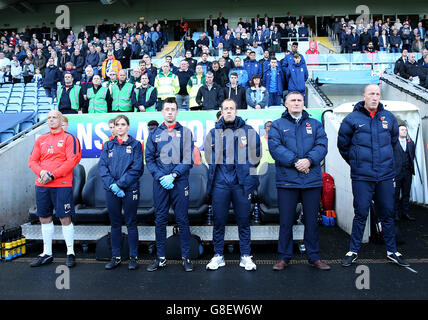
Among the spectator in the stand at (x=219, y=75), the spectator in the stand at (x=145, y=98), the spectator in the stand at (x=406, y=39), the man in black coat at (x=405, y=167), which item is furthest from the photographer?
the spectator in the stand at (x=406, y=39)

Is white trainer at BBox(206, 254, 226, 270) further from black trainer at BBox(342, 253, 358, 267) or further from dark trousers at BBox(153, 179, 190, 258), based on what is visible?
black trainer at BBox(342, 253, 358, 267)

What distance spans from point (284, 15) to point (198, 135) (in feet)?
63.8

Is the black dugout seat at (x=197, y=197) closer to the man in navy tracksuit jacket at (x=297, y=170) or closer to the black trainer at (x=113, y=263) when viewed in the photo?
the black trainer at (x=113, y=263)

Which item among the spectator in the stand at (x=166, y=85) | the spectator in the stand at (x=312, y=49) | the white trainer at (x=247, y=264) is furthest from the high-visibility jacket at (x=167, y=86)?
the spectator in the stand at (x=312, y=49)

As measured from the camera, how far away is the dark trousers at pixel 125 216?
158 inches

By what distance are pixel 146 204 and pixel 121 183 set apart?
137cm

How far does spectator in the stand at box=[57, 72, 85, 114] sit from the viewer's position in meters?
7.31

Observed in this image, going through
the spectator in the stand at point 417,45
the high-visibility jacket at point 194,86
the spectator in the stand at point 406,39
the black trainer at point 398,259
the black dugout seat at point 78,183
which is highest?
the spectator in the stand at point 406,39

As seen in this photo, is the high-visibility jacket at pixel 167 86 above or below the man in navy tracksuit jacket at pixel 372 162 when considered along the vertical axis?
above

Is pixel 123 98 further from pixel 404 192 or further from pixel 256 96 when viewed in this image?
pixel 404 192

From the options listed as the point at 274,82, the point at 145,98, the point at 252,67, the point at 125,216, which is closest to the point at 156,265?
the point at 125,216

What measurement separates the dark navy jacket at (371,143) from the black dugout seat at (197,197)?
2018 mm
